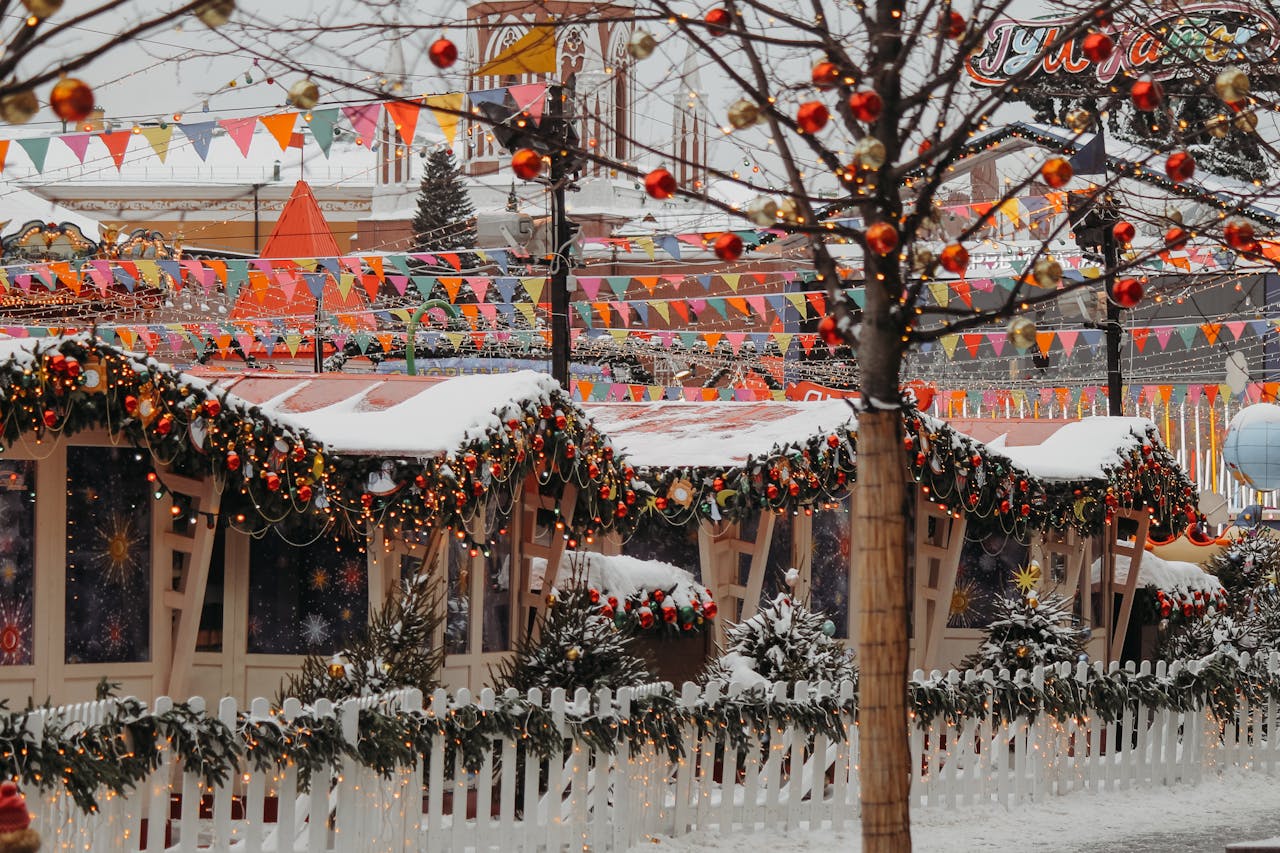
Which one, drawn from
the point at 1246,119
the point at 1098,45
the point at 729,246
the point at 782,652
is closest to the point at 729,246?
the point at 729,246

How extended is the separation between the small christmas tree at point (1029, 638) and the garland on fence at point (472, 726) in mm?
625

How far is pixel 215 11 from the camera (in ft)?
17.7

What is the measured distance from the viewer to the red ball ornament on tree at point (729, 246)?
665 cm

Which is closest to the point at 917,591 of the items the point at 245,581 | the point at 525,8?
the point at 245,581

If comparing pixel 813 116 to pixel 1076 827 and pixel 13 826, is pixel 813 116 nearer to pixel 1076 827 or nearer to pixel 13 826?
pixel 13 826

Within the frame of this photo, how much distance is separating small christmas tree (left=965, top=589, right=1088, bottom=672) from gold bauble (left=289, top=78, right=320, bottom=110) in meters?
9.87

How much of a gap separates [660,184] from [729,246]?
1.08 ft

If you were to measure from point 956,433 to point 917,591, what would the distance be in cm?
189

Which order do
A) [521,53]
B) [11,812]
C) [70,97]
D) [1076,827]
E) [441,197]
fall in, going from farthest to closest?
[441,197] → [1076,827] → [521,53] → [11,812] → [70,97]

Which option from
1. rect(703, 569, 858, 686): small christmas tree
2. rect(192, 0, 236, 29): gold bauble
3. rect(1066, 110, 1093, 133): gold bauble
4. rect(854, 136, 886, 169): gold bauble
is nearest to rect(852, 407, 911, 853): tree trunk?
rect(854, 136, 886, 169): gold bauble

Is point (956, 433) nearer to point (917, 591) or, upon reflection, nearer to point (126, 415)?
point (917, 591)

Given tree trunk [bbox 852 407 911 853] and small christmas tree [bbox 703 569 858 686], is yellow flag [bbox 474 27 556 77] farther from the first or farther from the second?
small christmas tree [bbox 703 569 858 686]

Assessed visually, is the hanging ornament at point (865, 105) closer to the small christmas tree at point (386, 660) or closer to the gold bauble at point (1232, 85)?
the gold bauble at point (1232, 85)

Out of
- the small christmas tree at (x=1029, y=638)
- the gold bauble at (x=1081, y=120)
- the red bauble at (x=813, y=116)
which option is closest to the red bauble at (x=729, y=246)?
the red bauble at (x=813, y=116)
